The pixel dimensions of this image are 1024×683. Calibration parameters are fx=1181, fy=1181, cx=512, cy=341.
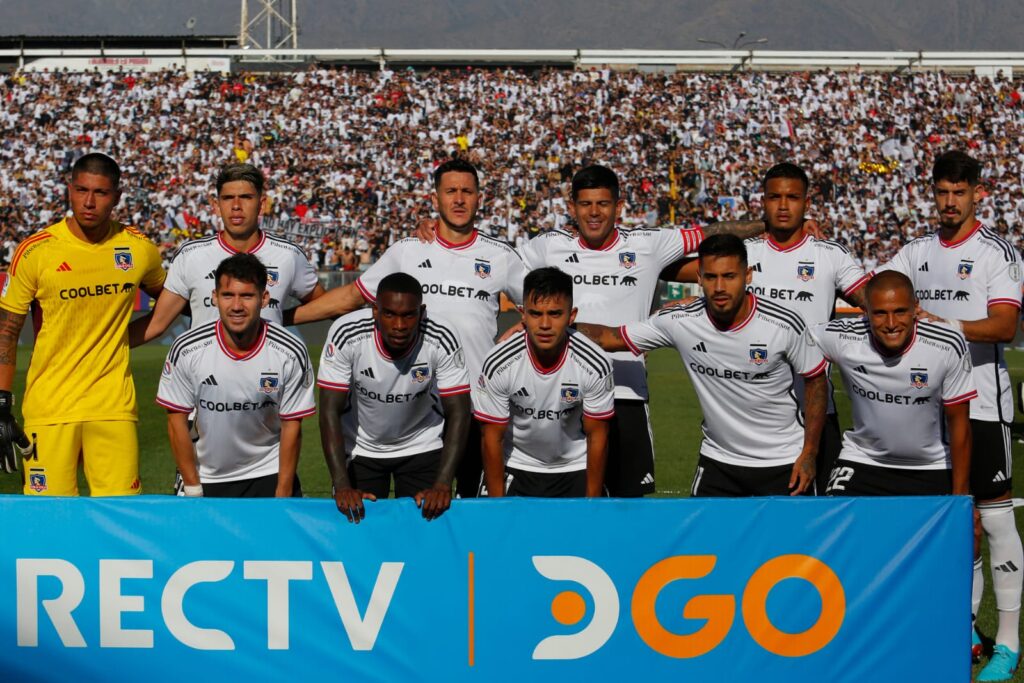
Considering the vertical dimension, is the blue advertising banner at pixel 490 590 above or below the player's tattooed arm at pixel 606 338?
below

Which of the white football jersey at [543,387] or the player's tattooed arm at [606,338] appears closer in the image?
the white football jersey at [543,387]

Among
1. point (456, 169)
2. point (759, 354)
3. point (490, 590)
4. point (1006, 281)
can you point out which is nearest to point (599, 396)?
point (759, 354)

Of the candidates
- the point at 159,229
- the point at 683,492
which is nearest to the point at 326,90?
the point at 159,229

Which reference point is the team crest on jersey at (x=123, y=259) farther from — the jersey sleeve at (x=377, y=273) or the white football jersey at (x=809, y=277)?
the white football jersey at (x=809, y=277)

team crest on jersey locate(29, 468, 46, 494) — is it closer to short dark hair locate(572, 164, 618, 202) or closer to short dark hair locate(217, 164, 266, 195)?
short dark hair locate(217, 164, 266, 195)

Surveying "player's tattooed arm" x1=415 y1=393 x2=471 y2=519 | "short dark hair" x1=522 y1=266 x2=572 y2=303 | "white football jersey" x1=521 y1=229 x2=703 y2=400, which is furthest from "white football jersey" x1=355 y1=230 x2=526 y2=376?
"short dark hair" x1=522 y1=266 x2=572 y2=303

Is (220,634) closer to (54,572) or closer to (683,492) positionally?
(54,572)

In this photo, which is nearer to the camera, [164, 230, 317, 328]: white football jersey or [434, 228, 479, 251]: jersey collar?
[164, 230, 317, 328]: white football jersey

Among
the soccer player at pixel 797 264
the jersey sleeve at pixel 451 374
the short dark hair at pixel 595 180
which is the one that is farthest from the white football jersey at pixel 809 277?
the jersey sleeve at pixel 451 374

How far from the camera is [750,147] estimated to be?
127ft

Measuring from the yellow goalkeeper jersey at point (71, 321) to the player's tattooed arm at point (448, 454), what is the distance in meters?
1.84

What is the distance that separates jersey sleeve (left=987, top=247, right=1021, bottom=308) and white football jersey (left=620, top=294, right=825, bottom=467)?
47.2 inches

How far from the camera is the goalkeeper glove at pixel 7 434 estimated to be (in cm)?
600

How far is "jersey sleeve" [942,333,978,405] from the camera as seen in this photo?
5805 millimetres
